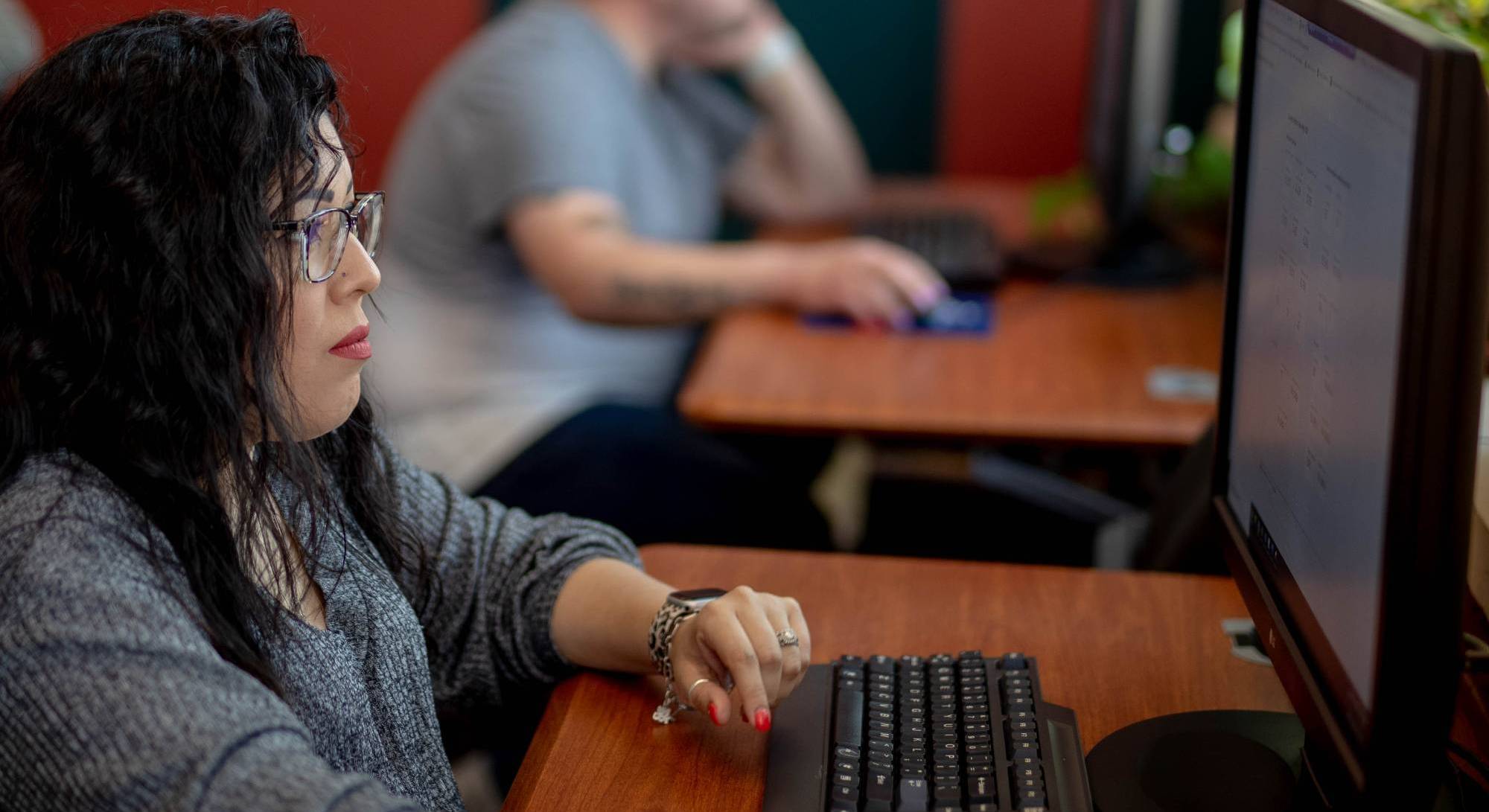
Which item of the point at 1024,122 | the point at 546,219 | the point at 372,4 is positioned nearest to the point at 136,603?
the point at 546,219

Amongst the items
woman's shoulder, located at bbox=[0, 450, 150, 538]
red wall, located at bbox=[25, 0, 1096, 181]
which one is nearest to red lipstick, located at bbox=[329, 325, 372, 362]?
woman's shoulder, located at bbox=[0, 450, 150, 538]

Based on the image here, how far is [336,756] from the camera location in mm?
799

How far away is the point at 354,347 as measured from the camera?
0.79 metres

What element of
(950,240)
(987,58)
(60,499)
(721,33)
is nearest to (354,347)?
(60,499)

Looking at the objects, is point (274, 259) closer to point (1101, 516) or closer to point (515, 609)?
point (515, 609)

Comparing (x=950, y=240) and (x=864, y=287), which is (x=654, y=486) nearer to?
(x=864, y=287)

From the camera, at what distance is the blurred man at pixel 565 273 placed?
1.74 metres

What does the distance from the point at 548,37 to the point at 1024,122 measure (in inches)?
54.3

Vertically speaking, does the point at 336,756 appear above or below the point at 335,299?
below

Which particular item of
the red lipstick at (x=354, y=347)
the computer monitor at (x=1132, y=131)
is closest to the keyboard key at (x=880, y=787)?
the red lipstick at (x=354, y=347)

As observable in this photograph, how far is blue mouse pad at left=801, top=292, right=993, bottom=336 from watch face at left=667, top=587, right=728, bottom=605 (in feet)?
2.88

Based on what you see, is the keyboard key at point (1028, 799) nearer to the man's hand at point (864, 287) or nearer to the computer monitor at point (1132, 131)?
the man's hand at point (864, 287)

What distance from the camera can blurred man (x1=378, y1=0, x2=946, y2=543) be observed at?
1737 mm

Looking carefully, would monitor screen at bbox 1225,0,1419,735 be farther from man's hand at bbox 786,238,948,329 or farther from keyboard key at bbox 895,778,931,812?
man's hand at bbox 786,238,948,329
